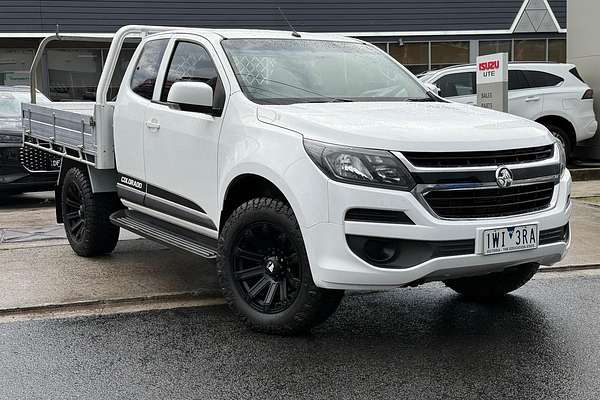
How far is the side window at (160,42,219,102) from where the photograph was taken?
17.3ft

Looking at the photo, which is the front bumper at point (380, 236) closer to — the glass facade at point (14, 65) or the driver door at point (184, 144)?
the driver door at point (184, 144)

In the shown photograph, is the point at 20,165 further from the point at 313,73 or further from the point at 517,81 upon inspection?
the point at 517,81

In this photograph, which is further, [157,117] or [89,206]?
[89,206]

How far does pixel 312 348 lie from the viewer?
4.38 meters

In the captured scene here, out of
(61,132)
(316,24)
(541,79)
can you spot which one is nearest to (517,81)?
(541,79)

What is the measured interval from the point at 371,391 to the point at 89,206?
3.68 meters

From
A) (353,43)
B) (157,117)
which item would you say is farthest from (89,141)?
(353,43)

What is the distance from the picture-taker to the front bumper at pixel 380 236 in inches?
155

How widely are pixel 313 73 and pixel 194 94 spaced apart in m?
0.94

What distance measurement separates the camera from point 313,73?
530 centimetres

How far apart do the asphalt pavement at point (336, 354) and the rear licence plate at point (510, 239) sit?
640 mm

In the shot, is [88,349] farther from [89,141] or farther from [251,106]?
[89,141]

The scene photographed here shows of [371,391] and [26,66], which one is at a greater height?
[26,66]

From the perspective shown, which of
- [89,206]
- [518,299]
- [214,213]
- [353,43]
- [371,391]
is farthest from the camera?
[89,206]
